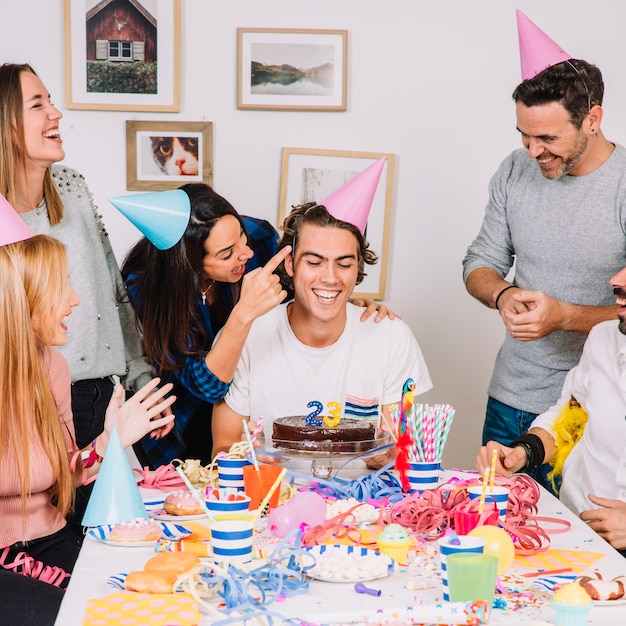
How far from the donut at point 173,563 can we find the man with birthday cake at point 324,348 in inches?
39.3

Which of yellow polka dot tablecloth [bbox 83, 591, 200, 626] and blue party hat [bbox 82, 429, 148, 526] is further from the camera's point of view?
blue party hat [bbox 82, 429, 148, 526]

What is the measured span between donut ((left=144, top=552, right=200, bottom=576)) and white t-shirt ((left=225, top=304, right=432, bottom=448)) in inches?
40.1

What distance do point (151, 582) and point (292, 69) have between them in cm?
255

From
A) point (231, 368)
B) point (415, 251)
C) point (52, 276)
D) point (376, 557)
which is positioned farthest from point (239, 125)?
point (376, 557)

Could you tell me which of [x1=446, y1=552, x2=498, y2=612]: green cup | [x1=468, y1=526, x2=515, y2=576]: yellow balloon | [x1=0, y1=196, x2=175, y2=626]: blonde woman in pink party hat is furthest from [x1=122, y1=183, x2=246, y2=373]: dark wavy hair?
[x1=446, y1=552, x2=498, y2=612]: green cup

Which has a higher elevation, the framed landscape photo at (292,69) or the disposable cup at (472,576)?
the framed landscape photo at (292,69)

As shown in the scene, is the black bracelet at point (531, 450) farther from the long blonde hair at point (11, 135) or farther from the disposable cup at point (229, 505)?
the long blonde hair at point (11, 135)

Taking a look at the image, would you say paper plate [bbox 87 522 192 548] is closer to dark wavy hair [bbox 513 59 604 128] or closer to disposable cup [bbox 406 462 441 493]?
disposable cup [bbox 406 462 441 493]

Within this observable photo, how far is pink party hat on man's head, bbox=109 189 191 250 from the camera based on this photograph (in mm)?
2369

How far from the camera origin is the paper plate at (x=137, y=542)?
150 centimetres

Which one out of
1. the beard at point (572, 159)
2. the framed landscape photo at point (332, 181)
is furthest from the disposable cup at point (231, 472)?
the framed landscape photo at point (332, 181)

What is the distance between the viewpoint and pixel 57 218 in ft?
7.91

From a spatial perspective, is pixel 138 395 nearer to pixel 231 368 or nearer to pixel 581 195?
pixel 231 368

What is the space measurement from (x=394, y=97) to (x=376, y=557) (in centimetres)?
247
